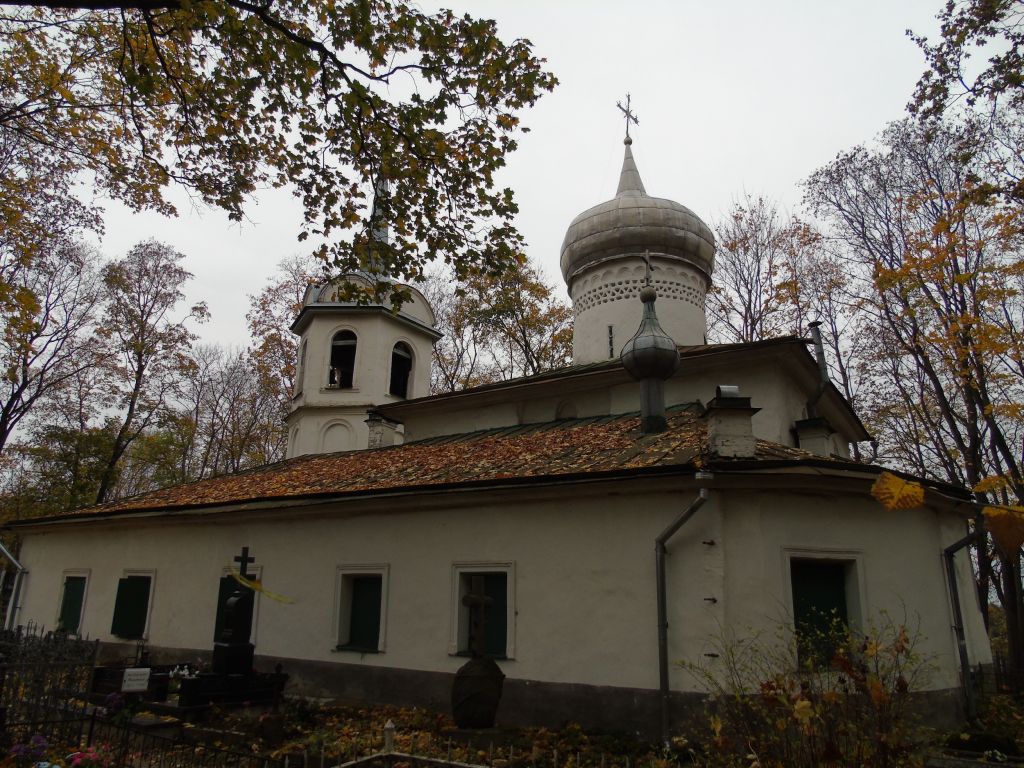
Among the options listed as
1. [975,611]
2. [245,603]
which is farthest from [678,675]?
[245,603]

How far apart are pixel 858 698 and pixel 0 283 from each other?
9.92 meters

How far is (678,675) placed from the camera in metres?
8.79

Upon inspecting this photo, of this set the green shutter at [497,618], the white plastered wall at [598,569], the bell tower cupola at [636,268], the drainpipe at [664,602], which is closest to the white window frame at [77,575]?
the white plastered wall at [598,569]

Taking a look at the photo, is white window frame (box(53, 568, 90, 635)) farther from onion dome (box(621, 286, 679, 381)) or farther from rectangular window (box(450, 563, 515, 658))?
onion dome (box(621, 286, 679, 381))

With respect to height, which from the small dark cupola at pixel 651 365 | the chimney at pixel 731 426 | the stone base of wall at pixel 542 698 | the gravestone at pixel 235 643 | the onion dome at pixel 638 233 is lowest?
the stone base of wall at pixel 542 698

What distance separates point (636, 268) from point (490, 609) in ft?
32.6

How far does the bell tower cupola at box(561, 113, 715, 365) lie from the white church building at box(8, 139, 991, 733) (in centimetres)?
6

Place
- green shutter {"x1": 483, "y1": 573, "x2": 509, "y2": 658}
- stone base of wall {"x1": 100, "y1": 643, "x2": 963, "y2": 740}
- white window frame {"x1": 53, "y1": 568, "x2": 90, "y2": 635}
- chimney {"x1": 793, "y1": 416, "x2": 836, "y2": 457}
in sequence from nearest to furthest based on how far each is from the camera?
stone base of wall {"x1": 100, "y1": 643, "x2": 963, "y2": 740} → green shutter {"x1": 483, "y1": 573, "x2": 509, "y2": 658} → chimney {"x1": 793, "y1": 416, "x2": 836, "y2": 457} → white window frame {"x1": 53, "y1": 568, "x2": 90, "y2": 635}

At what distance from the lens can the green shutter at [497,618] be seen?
10.4 metres

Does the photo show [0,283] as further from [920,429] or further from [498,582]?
[920,429]

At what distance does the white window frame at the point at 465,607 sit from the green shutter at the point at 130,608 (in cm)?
790

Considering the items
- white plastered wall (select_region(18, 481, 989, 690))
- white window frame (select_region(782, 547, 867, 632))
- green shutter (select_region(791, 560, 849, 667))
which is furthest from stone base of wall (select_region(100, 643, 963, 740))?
green shutter (select_region(791, 560, 849, 667))

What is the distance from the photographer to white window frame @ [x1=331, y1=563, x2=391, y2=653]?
11.7 metres

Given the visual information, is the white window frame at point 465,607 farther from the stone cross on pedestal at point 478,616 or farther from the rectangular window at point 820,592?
the rectangular window at point 820,592
